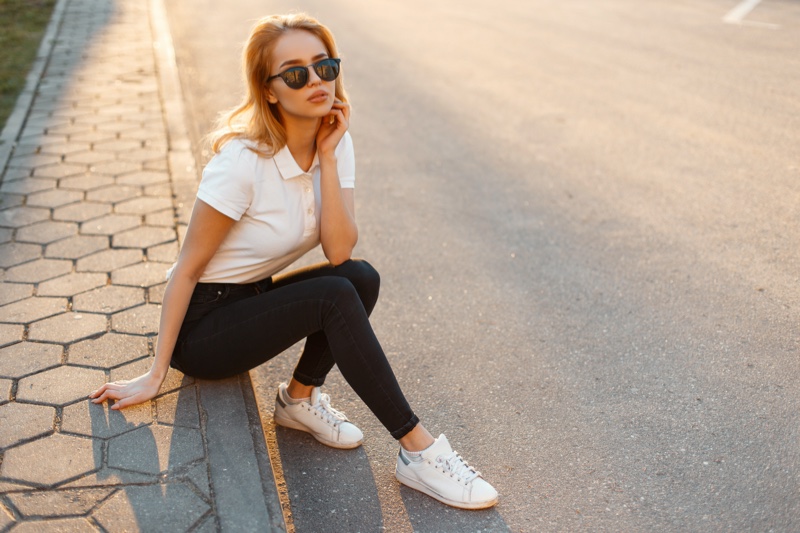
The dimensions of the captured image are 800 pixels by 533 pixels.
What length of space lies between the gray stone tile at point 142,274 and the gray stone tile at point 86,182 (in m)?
1.32

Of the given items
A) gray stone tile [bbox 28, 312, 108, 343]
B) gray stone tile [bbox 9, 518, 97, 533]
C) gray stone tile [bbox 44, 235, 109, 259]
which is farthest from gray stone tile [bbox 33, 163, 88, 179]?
gray stone tile [bbox 9, 518, 97, 533]

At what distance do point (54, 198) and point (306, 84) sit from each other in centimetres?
272

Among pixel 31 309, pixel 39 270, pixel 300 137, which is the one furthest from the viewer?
pixel 39 270

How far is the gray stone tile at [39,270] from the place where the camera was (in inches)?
163

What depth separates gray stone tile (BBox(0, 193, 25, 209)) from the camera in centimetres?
501


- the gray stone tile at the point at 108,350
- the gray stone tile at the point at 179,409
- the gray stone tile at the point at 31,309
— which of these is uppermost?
the gray stone tile at the point at 179,409

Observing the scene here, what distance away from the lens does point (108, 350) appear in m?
3.51

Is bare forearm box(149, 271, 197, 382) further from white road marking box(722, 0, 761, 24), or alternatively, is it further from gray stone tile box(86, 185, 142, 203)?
white road marking box(722, 0, 761, 24)

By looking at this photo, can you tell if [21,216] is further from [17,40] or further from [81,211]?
[17,40]

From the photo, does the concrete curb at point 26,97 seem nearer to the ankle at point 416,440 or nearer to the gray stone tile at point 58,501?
the gray stone tile at point 58,501

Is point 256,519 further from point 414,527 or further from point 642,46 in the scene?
point 642,46

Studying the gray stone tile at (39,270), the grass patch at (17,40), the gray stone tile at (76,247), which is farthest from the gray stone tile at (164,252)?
the grass patch at (17,40)

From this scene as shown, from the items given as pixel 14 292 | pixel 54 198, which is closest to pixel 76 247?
pixel 14 292

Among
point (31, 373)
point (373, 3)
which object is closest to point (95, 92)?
point (31, 373)
